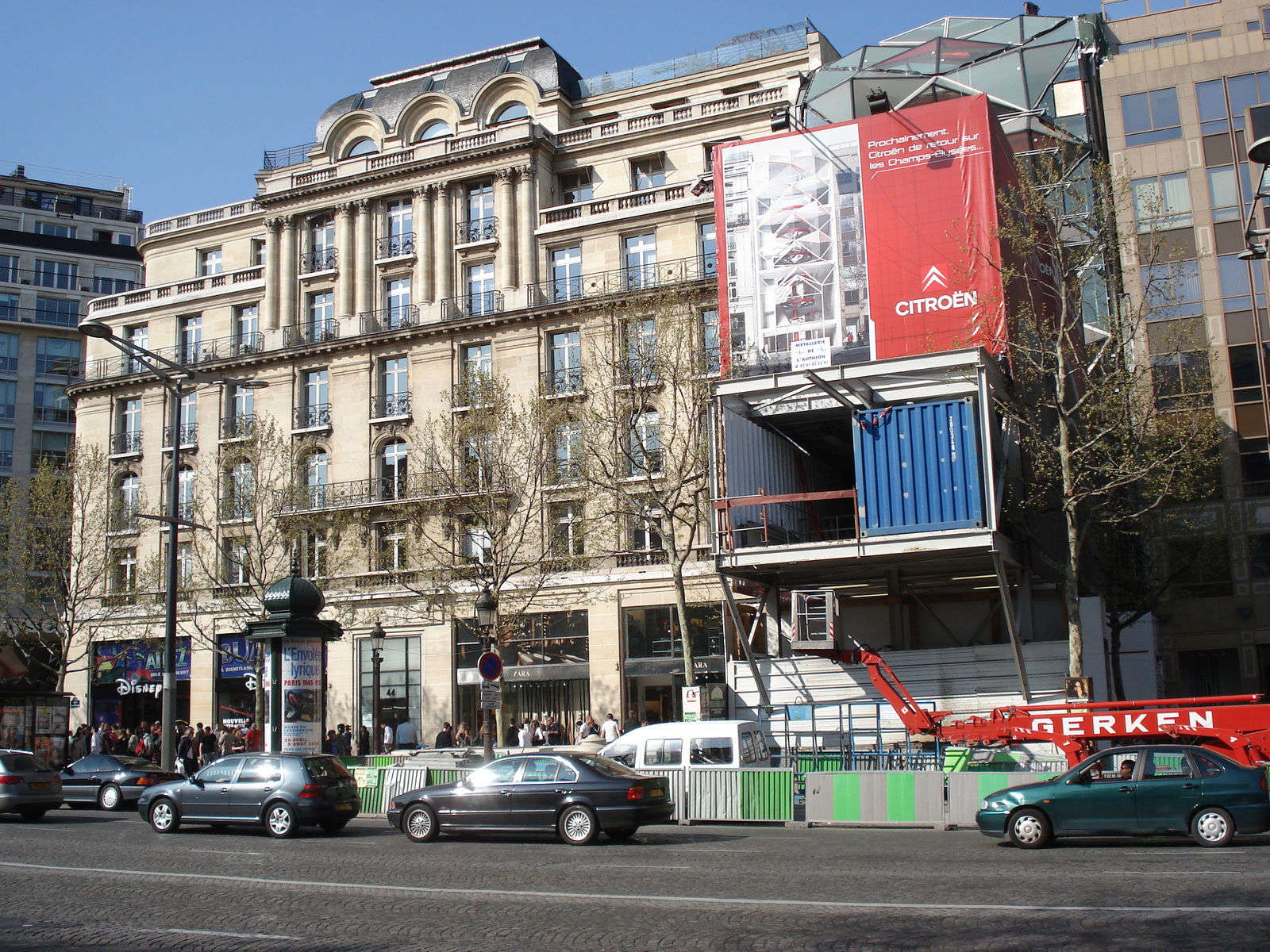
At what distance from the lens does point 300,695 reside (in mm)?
23109

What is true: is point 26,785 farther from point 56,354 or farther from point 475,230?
point 56,354

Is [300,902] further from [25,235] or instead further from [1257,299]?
[25,235]

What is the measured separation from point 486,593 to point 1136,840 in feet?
39.6

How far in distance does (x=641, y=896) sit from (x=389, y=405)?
1349 inches

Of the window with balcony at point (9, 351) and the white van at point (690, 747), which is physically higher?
the window with balcony at point (9, 351)

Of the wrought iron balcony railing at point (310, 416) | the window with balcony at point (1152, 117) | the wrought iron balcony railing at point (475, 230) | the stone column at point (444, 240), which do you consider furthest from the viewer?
the wrought iron balcony railing at point (310, 416)

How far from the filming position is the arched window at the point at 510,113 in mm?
46188

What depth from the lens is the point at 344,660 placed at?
1651 inches

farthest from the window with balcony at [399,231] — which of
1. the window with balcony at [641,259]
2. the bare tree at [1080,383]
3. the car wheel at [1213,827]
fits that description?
the car wheel at [1213,827]

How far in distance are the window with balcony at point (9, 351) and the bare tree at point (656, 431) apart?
160 feet

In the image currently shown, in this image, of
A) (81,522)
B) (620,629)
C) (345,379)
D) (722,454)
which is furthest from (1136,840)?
(81,522)

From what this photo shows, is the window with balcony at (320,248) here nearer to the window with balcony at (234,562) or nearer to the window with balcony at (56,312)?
the window with balcony at (234,562)

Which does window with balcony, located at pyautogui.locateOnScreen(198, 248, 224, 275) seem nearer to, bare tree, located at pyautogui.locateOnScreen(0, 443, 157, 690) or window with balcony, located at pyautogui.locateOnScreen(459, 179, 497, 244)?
bare tree, located at pyautogui.locateOnScreen(0, 443, 157, 690)

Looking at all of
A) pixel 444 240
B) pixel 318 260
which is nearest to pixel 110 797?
pixel 444 240
